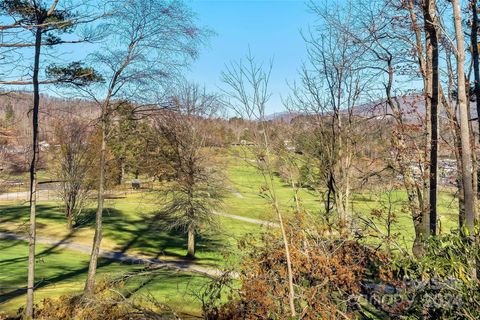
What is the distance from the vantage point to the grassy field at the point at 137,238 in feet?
38.9

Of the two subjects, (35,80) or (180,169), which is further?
(180,169)

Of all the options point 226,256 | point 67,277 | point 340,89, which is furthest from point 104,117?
point 67,277

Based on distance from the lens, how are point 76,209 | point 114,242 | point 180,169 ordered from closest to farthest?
point 180,169
point 114,242
point 76,209

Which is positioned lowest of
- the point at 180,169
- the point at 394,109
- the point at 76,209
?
the point at 76,209

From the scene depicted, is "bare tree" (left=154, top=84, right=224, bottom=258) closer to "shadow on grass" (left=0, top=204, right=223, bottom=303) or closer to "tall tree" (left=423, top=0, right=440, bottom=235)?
"shadow on grass" (left=0, top=204, right=223, bottom=303)

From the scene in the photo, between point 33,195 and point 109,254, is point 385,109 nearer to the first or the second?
point 33,195

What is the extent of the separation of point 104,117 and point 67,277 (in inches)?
403

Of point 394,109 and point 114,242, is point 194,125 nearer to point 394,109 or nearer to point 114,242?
point 114,242

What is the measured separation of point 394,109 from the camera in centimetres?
1137

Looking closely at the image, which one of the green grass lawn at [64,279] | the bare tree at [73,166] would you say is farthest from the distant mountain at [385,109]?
the bare tree at [73,166]

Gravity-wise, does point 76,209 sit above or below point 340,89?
below

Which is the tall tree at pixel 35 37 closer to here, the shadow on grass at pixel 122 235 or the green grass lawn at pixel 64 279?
the green grass lawn at pixel 64 279

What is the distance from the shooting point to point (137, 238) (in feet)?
95.7

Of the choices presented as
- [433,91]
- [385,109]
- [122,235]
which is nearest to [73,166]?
[122,235]
